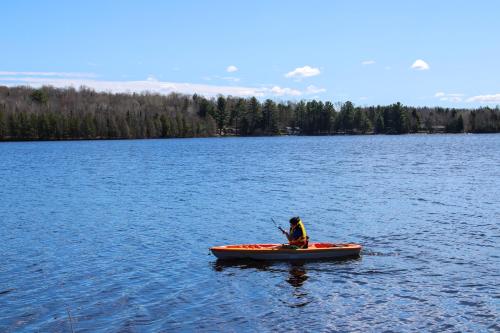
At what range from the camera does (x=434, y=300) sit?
19266 mm

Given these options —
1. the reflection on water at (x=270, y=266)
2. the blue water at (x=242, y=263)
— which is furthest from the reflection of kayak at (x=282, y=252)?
the blue water at (x=242, y=263)

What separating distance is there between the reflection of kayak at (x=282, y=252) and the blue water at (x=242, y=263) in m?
0.60

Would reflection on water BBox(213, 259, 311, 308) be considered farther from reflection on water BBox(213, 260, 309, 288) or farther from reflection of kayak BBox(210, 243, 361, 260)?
reflection of kayak BBox(210, 243, 361, 260)

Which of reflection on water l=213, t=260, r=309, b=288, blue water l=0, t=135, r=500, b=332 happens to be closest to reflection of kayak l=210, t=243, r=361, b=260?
reflection on water l=213, t=260, r=309, b=288

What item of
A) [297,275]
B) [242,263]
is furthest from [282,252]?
[297,275]

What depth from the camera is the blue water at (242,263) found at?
17.9m

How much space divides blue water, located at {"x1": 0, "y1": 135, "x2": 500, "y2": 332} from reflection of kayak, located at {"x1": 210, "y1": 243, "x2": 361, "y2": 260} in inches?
23.7

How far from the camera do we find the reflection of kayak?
994 inches

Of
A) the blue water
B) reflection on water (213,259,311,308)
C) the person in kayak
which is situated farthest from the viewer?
the person in kayak

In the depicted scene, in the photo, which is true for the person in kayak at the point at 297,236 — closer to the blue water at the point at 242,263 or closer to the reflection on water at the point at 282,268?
the reflection on water at the point at 282,268

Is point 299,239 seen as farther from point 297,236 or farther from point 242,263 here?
point 242,263

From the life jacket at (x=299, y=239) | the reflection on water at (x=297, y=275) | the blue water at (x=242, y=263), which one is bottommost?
the reflection on water at (x=297, y=275)

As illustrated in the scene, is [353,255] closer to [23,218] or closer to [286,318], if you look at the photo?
[286,318]

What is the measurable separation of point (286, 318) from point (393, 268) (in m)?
7.59
